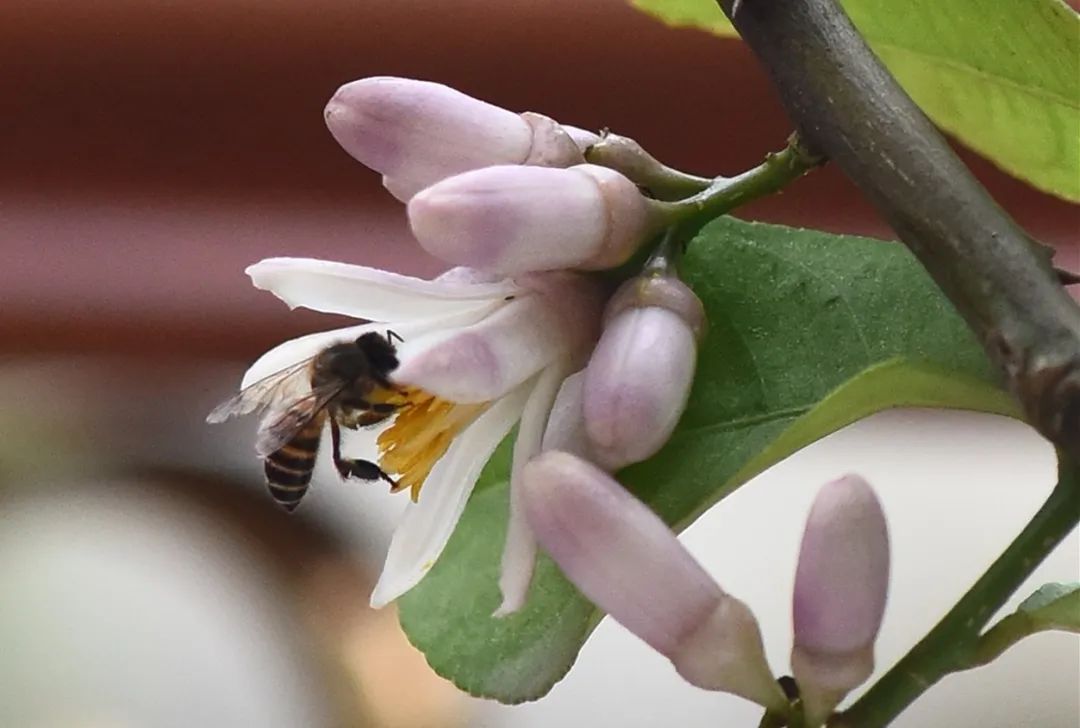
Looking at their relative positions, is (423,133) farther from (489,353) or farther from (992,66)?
(992,66)

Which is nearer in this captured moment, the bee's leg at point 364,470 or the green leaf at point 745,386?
the green leaf at point 745,386

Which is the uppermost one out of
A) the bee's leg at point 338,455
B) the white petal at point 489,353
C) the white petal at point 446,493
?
the white petal at point 489,353

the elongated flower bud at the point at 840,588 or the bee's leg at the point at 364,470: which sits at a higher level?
the elongated flower bud at the point at 840,588

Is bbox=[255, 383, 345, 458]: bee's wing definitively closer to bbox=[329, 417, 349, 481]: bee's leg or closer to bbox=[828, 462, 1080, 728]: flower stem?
bbox=[329, 417, 349, 481]: bee's leg

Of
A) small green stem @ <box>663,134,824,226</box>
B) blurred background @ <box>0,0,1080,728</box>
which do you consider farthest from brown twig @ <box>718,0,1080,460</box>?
blurred background @ <box>0,0,1080,728</box>

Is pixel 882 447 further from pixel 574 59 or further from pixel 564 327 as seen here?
pixel 564 327

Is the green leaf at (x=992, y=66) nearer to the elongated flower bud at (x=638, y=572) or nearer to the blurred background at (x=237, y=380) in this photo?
the elongated flower bud at (x=638, y=572)

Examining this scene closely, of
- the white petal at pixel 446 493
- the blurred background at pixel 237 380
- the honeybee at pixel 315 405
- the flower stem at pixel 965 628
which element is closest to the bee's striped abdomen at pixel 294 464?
the honeybee at pixel 315 405
